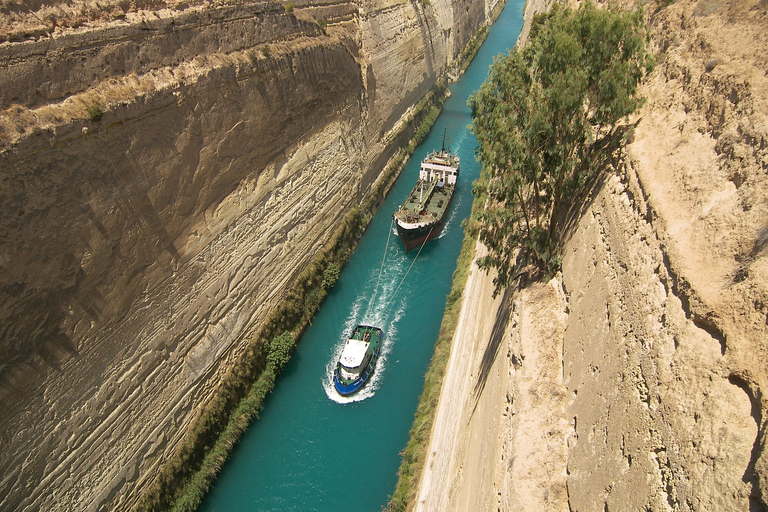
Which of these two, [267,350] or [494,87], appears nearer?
[494,87]

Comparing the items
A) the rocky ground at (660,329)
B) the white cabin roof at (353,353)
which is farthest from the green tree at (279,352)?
the rocky ground at (660,329)

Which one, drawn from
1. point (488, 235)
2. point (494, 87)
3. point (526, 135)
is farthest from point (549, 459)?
point (494, 87)

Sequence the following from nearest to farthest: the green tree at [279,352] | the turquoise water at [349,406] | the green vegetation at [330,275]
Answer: the turquoise water at [349,406], the green tree at [279,352], the green vegetation at [330,275]

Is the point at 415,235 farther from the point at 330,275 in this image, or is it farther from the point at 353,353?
the point at 353,353

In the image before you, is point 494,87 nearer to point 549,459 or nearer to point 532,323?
point 532,323

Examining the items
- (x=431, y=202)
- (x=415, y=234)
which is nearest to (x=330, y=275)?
(x=415, y=234)

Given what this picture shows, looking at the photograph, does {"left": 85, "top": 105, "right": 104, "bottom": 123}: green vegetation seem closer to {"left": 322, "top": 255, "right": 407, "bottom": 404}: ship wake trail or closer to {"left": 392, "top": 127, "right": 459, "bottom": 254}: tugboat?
{"left": 322, "top": 255, "right": 407, "bottom": 404}: ship wake trail

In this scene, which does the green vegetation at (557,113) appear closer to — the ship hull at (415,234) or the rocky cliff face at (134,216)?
the rocky cliff face at (134,216)
